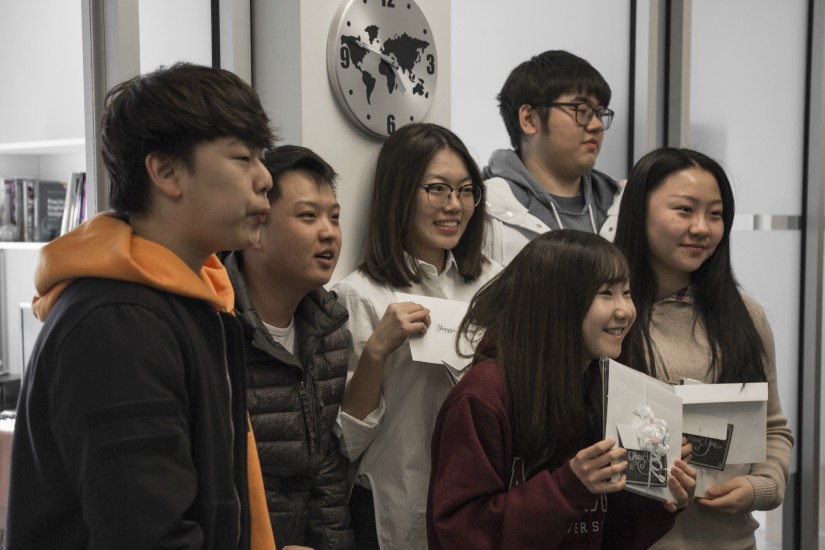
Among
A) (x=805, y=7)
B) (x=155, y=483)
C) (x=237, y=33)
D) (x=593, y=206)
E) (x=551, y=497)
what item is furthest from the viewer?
(x=805, y=7)

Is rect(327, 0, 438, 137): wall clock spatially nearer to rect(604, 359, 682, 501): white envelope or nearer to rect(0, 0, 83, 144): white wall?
rect(0, 0, 83, 144): white wall

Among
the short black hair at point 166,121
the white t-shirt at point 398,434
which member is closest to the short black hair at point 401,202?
the white t-shirt at point 398,434

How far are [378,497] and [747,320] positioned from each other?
100 cm

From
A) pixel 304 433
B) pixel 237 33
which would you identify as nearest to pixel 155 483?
pixel 304 433

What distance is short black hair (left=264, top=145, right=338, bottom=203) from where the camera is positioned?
1.82m

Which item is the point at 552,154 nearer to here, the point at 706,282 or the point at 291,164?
the point at 706,282

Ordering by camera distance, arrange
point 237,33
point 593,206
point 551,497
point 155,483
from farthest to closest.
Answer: point 593,206 < point 237,33 < point 551,497 < point 155,483

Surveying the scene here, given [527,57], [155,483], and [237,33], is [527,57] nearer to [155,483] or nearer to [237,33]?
[237,33]

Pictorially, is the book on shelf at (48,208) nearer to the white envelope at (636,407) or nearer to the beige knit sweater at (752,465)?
the white envelope at (636,407)

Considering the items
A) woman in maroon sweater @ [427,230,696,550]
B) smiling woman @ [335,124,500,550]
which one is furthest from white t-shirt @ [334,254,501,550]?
woman in maroon sweater @ [427,230,696,550]

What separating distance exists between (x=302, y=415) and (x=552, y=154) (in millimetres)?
1414

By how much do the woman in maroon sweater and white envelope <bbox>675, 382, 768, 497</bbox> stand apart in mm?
120

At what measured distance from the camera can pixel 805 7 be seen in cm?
378

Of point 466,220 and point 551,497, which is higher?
point 466,220
